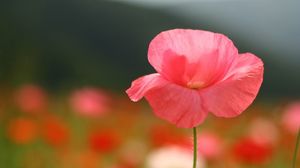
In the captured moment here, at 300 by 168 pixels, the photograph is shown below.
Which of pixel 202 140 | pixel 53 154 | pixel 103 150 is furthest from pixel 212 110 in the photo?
pixel 53 154

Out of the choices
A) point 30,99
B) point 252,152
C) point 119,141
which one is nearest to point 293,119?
point 119,141

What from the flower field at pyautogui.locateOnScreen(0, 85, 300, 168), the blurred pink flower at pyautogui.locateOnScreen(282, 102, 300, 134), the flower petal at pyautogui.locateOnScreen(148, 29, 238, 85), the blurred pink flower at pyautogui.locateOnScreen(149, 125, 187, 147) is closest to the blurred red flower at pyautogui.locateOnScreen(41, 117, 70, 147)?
the flower field at pyautogui.locateOnScreen(0, 85, 300, 168)

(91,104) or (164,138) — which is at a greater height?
(164,138)

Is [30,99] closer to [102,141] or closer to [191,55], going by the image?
[102,141]

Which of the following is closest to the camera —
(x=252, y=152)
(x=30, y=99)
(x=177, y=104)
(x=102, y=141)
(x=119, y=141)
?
(x=177, y=104)

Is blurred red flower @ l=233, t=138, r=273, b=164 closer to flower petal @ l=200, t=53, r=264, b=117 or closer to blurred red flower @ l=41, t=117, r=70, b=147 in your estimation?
blurred red flower @ l=41, t=117, r=70, b=147
